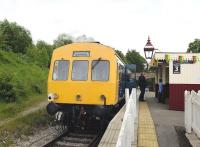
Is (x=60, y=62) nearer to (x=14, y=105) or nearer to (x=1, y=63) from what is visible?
(x=14, y=105)

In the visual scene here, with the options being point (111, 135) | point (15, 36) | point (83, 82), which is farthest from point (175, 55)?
point (15, 36)

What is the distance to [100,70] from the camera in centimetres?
1484

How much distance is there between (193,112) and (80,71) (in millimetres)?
5285

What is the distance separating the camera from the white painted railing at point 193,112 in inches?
397

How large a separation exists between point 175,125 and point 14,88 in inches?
395

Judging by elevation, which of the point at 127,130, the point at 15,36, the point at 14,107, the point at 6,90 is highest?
the point at 15,36

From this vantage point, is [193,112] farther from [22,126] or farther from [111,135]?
[22,126]

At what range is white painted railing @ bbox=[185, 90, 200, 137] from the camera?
33.1 feet

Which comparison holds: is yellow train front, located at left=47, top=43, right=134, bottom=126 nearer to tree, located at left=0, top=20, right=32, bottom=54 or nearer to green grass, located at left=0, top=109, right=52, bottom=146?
green grass, located at left=0, top=109, right=52, bottom=146

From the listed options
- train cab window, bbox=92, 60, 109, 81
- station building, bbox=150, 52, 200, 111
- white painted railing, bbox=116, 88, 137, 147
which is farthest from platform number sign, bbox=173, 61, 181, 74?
white painted railing, bbox=116, 88, 137, 147

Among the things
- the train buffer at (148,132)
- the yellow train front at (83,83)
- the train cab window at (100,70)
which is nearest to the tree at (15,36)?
the yellow train front at (83,83)

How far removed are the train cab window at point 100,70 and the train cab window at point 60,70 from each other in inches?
40.5

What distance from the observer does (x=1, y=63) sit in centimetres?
2788

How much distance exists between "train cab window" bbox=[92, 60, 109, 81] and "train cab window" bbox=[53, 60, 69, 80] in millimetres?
1028
